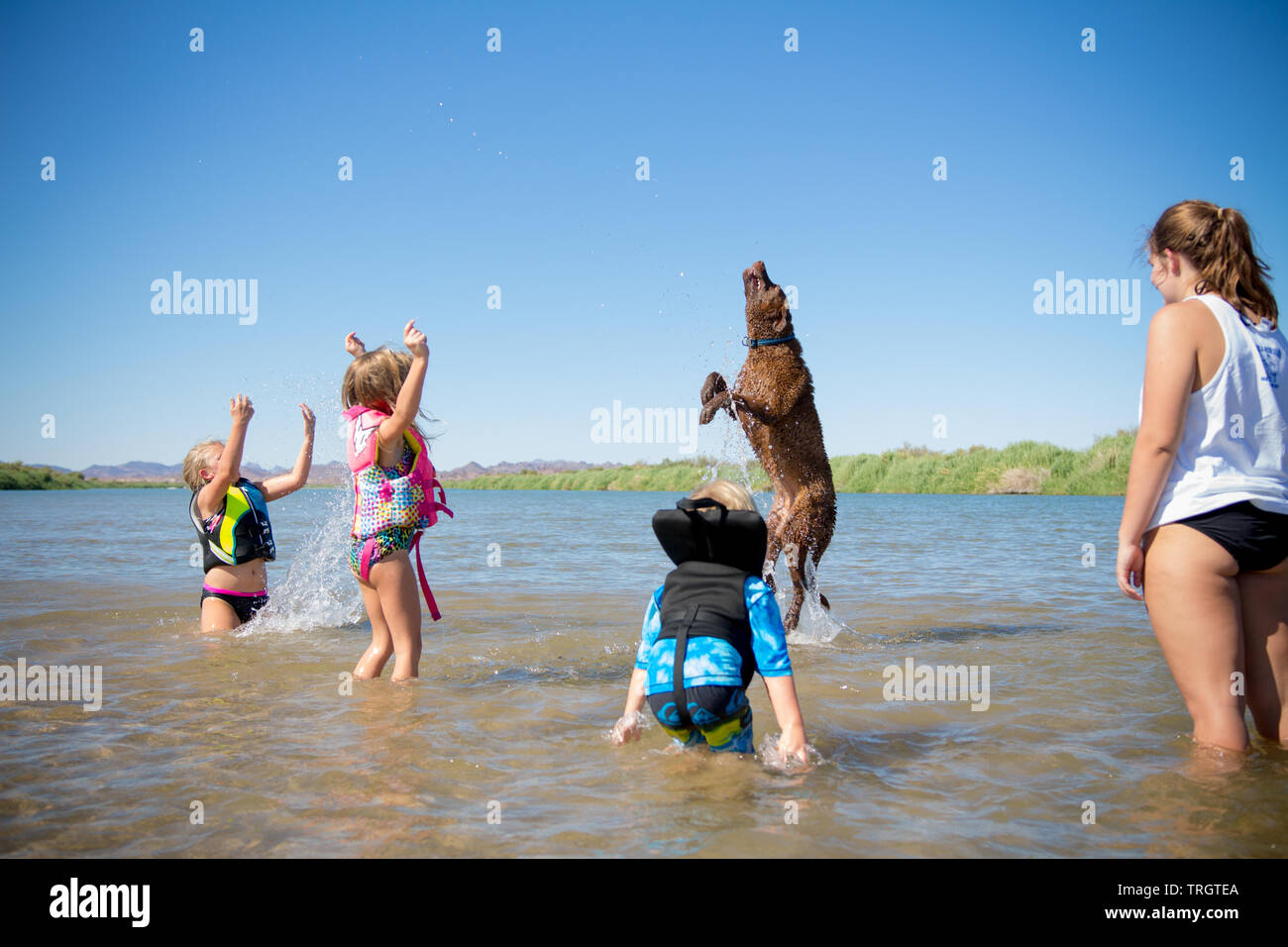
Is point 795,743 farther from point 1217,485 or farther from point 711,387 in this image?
point 711,387

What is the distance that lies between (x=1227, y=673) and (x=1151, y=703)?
195 centimetres

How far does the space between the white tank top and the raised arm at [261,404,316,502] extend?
5.59 metres

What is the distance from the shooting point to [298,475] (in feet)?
21.3

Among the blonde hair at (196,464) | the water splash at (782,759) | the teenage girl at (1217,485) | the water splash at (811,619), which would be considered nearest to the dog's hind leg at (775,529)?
the water splash at (811,619)

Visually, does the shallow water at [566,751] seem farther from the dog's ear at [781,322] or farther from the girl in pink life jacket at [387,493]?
the dog's ear at [781,322]

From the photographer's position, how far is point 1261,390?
122 inches

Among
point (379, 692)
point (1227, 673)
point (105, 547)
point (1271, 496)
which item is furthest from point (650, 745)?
point (105, 547)

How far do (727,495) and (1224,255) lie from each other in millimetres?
2167

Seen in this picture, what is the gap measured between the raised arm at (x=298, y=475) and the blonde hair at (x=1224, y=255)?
5568 millimetres

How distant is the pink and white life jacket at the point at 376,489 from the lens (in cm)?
469

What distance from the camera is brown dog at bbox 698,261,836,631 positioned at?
6.19 metres

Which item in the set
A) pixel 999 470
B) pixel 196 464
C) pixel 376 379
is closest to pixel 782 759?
pixel 376 379

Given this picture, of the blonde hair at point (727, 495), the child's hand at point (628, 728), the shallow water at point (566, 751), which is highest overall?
the blonde hair at point (727, 495)
